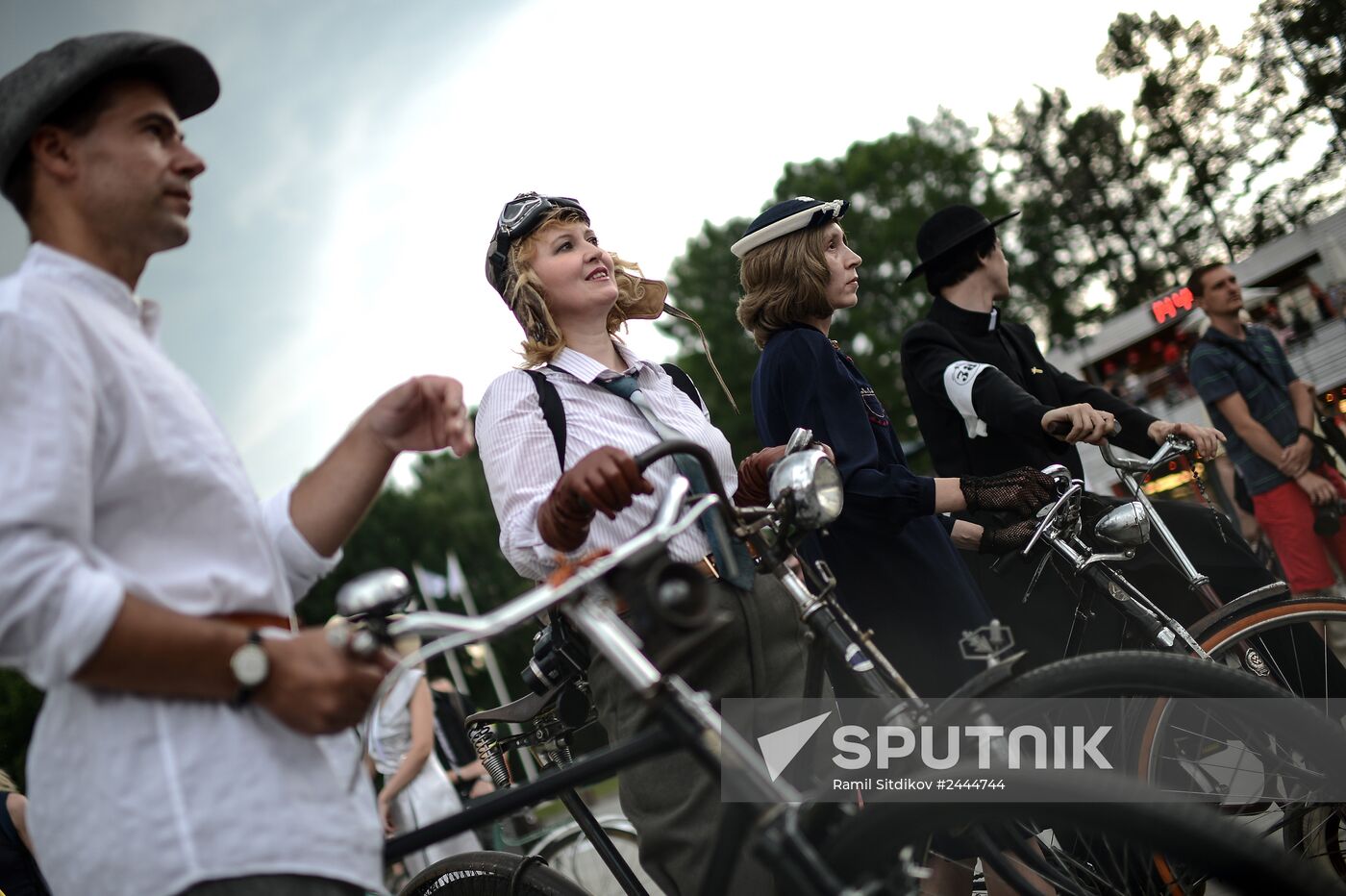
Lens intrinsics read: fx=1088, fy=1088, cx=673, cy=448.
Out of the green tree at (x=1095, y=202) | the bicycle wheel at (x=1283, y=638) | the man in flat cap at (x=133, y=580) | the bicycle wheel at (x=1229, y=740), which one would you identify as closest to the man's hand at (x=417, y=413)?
the man in flat cap at (x=133, y=580)

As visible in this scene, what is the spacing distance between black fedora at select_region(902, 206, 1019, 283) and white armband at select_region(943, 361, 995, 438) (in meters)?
0.58

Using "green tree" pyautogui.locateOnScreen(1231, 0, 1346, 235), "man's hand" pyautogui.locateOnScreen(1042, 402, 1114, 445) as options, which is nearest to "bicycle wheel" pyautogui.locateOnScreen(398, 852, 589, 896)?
"man's hand" pyautogui.locateOnScreen(1042, 402, 1114, 445)

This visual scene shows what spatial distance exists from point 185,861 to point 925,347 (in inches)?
128

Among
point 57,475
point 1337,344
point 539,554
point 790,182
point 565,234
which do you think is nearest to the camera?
point 57,475

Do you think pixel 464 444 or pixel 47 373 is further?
pixel 464 444

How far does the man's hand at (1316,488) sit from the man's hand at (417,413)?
5.54m

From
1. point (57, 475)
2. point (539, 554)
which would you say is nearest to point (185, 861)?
point (57, 475)

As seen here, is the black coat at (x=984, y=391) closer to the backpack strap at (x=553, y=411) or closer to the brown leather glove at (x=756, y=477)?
the brown leather glove at (x=756, y=477)

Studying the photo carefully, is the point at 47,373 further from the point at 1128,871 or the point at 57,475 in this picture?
the point at 1128,871

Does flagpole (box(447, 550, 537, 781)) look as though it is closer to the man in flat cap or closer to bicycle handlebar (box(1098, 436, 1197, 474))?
bicycle handlebar (box(1098, 436, 1197, 474))

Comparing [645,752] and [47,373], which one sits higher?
[47,373]

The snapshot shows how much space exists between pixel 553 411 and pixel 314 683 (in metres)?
1.28

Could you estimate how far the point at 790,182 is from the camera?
32.2m

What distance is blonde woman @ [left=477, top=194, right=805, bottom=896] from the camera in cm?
236
